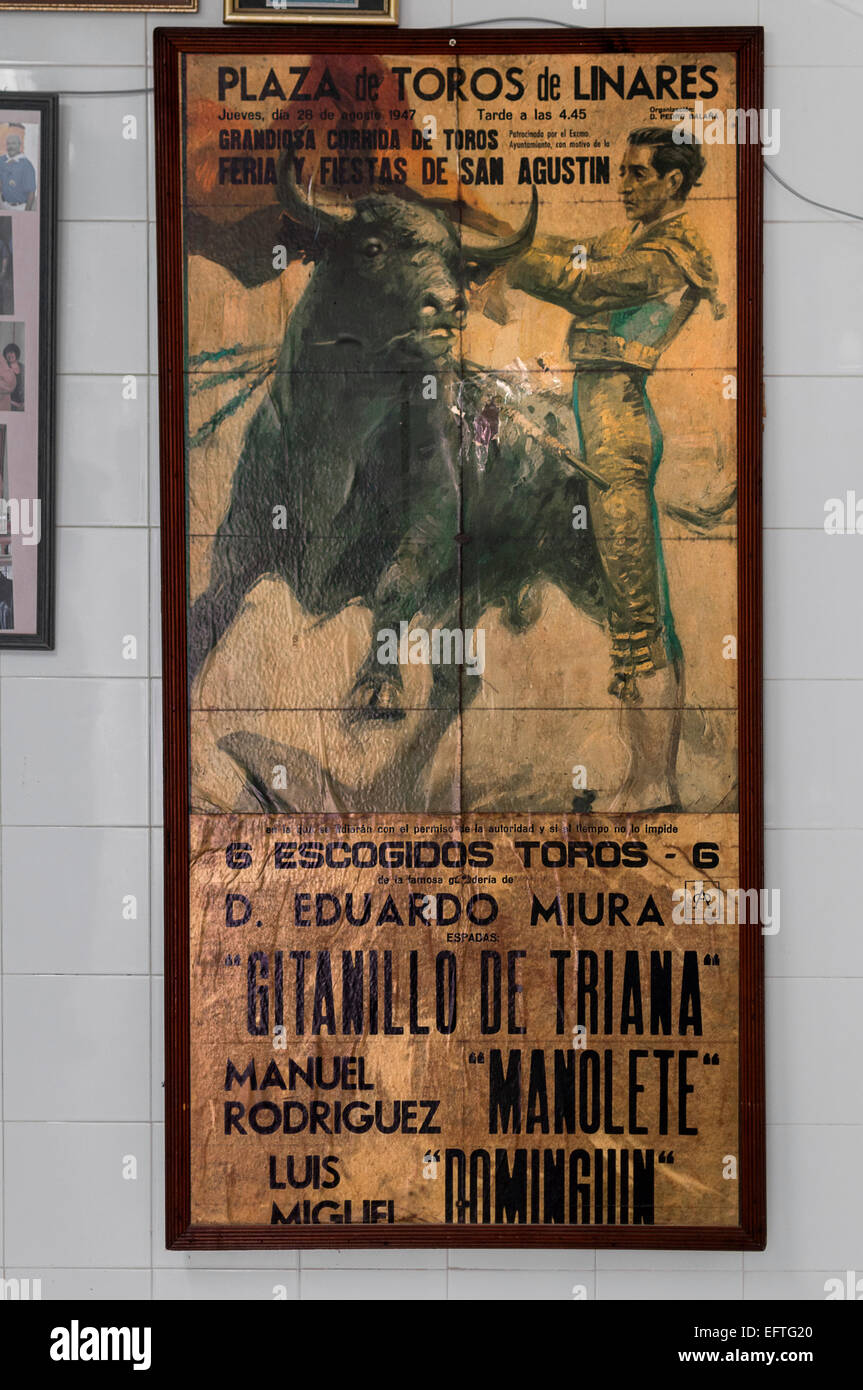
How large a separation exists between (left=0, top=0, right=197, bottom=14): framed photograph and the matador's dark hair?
33.9 inches

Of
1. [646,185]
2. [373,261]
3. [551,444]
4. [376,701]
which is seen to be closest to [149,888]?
[376,701]

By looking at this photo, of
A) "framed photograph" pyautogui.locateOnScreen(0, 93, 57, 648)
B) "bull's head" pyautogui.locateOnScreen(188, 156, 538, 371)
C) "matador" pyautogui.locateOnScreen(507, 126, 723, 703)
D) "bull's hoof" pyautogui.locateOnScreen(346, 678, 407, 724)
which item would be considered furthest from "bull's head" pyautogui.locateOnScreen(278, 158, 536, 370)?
"bull's hoof" pyautogui.locateOnScreen(346, 678, 407, 724)

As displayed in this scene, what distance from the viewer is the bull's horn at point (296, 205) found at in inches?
68.9

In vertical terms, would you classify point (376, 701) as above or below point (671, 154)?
below

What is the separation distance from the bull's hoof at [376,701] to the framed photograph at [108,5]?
1.29 m

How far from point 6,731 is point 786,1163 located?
1710 mm

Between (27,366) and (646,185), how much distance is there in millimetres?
1200

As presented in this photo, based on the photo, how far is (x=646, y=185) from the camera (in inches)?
68.9

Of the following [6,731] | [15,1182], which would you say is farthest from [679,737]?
[15,1182]

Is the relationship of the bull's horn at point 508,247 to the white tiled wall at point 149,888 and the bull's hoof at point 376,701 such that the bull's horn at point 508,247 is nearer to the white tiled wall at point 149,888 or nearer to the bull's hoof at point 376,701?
the white tiled wall at point 149,888

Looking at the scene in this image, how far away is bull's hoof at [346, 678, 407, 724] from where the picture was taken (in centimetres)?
178

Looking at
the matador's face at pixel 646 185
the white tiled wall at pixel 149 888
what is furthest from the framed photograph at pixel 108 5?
the matador's face at pixel 646 185

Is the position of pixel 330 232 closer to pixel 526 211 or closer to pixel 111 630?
pixel 526 211

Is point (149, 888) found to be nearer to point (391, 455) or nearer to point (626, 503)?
point (391, 455)
